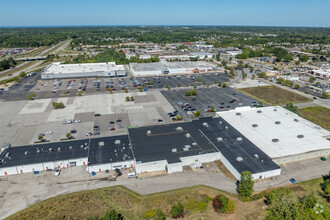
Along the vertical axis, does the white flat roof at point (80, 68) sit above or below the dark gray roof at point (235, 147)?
above

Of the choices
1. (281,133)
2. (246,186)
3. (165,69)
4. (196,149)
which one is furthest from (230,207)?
(165,69)

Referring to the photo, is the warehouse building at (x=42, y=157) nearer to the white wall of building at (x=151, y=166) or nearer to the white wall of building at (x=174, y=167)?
the white wall of building at (x=151, y=166)

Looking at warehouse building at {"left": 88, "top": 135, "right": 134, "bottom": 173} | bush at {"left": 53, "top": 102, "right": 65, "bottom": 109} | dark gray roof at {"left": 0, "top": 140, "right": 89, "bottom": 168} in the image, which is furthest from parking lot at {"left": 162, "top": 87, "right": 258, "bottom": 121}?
bush at {"left": 53, "top": 102, "right": 65, "bottom": 109}

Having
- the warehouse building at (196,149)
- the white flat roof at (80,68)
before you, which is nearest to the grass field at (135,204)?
the warehouse building at (196,149)

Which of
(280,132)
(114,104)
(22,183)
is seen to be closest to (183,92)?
(114,104)

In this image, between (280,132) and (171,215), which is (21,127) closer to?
(171,215)

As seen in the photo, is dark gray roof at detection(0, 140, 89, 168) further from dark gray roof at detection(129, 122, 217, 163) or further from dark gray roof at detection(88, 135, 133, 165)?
dark gray roof at detection(129, 122, 217, 163)

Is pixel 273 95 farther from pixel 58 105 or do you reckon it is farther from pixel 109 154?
pixel 58 105
